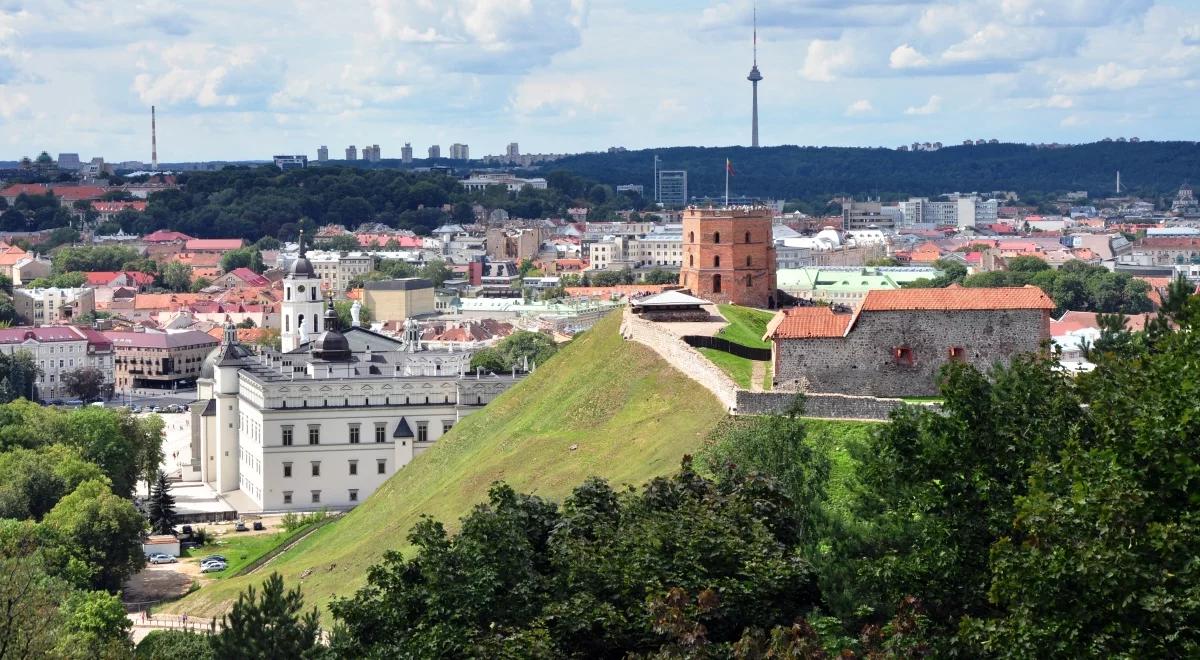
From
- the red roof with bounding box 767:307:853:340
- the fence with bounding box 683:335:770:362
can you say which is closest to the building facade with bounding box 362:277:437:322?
the fence with bounding box 683:335:770:362

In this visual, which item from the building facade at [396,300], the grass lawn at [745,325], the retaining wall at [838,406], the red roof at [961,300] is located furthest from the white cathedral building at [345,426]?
the building facade at [396,300]

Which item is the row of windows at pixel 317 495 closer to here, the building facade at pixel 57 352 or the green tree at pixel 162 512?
the green tree at pixel 162 512

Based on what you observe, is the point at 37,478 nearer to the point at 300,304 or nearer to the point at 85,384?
the point at 300,304

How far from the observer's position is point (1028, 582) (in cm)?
2555

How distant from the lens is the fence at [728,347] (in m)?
52.1

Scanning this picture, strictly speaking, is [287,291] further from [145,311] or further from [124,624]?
[145,311]

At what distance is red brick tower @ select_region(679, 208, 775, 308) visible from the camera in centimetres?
6706

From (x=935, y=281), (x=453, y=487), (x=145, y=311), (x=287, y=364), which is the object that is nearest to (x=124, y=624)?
(x=453, y=487)

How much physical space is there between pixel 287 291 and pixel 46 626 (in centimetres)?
6566

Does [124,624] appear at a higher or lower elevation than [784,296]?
lower

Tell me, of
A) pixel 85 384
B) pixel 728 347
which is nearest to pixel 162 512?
pixel 728 347

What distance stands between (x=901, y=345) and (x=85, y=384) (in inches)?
3898

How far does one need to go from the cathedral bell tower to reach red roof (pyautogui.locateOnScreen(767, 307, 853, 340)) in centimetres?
5776

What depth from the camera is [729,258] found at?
2640 inches
